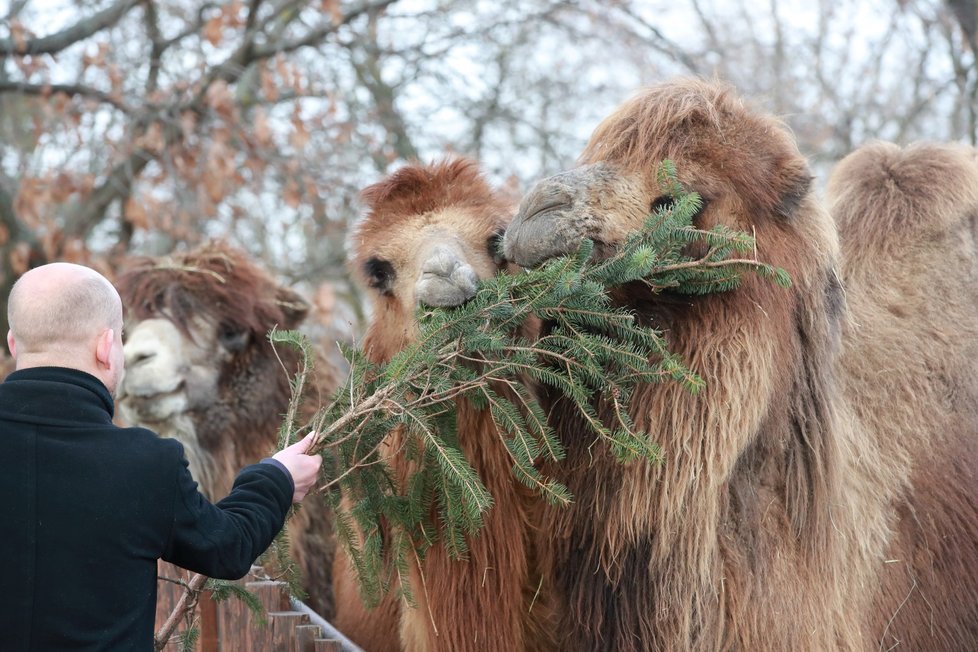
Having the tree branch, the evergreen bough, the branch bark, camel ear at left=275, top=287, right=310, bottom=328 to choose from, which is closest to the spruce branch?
the evergreen bough

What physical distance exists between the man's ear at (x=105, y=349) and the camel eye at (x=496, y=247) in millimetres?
1498

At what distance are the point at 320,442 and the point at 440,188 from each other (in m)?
1.19

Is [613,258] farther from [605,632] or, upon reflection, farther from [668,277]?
[605,632]

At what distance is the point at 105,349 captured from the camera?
253cm

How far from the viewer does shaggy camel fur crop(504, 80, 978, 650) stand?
10.1 feet

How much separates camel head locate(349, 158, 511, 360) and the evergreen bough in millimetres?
282

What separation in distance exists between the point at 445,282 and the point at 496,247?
0.49m

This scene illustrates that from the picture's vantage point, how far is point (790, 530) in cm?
323

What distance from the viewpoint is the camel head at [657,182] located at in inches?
123

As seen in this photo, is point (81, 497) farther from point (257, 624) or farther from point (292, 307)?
point (292, 307)

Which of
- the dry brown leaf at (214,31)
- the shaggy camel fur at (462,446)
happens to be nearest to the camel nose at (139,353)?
the shaggy camel fur at (462,446)

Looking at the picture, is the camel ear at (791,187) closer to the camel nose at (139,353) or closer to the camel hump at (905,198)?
the camel hump at (905,198)

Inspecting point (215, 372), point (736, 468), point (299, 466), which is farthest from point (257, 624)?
point (215, 372)

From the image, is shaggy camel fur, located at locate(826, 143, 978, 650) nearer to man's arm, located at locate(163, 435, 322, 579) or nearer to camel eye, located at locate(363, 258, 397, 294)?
camel eye, located at locate(363, 258, 397, 294)
